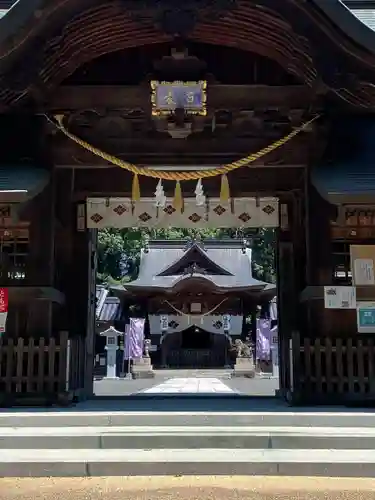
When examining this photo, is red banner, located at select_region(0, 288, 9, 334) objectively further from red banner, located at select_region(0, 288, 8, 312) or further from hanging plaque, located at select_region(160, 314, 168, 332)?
hanging plaque, located at select_region(160, 314, 168, 332)

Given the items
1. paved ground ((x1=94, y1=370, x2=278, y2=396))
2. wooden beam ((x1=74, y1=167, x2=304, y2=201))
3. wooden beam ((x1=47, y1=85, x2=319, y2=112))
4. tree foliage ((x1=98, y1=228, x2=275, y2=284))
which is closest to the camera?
wooden beam ((x1=47, y1=85, x2=319, y2=112))

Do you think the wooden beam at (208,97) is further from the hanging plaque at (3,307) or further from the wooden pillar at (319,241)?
the hanging plaque at (3,307)

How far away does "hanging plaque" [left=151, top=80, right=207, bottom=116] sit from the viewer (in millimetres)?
7234

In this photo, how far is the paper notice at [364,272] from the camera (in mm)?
7570

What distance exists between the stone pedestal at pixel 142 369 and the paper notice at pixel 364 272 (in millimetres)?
18892

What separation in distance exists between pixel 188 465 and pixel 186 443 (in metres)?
0.37

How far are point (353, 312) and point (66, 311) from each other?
4276mm

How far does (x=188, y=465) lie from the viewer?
471 centimetres

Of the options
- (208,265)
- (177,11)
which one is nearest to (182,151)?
(177,11)

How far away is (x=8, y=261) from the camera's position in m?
7.94

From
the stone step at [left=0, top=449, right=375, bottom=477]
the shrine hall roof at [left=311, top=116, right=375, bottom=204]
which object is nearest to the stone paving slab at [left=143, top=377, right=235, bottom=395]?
the shrine hall roof at [left=311, top=116, right=375, bottom=204]

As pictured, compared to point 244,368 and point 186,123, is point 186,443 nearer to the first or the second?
point 186,123

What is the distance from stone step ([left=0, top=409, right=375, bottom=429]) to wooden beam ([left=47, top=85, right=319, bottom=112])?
12.8 ft

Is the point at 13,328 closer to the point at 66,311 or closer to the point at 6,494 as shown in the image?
the point at 66,311
